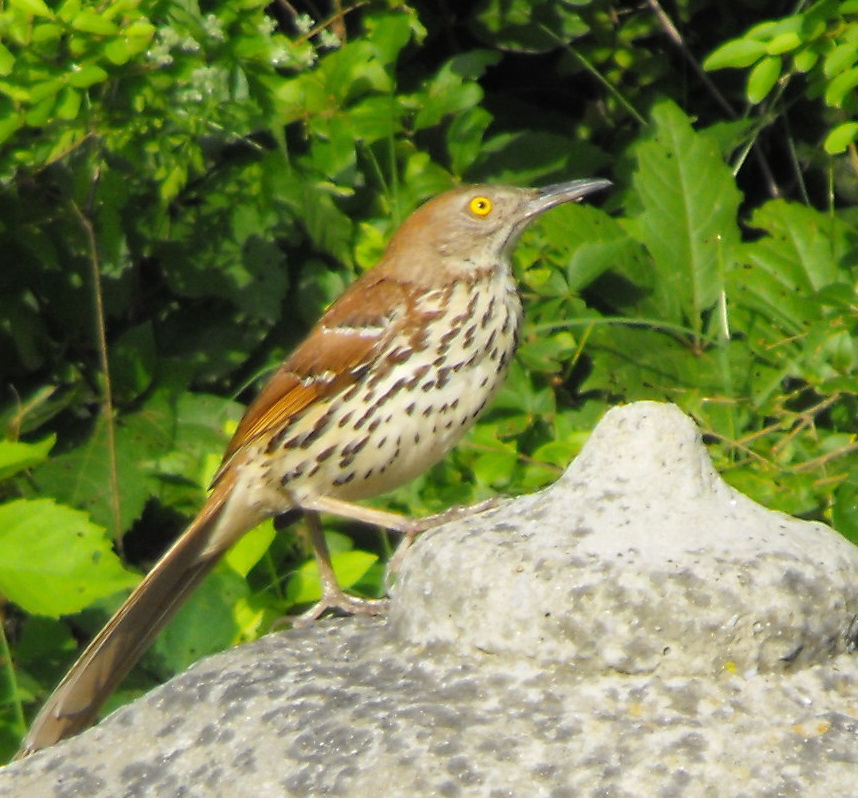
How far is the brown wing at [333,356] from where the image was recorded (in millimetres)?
3455

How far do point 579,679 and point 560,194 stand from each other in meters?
1.77

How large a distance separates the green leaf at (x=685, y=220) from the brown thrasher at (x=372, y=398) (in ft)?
3.16

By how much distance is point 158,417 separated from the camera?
174 inches

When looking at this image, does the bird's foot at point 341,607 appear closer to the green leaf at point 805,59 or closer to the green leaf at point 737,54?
the green leaf at point 737,54

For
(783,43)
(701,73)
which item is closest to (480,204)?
(783,43)

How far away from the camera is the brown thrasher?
3312 millimetres

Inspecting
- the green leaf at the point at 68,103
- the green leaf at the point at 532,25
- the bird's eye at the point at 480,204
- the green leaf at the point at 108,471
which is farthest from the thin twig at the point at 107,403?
the green leaf at the point at 532,25

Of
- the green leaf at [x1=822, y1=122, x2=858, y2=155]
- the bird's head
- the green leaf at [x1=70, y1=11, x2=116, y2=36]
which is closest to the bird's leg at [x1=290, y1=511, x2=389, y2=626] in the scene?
the bird's head

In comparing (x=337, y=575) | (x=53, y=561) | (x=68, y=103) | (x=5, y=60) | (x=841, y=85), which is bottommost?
(x=337, y=575)

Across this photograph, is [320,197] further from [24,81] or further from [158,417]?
[24,81]

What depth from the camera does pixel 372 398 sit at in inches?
133

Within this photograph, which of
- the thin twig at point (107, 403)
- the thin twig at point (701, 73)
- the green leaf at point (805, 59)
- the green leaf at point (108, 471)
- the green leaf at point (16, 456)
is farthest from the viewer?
the thin twig at point (701, 73)

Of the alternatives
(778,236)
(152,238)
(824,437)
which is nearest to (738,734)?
(824,437)

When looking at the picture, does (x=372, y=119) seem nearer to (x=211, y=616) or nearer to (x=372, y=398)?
(x=372, y=398)
